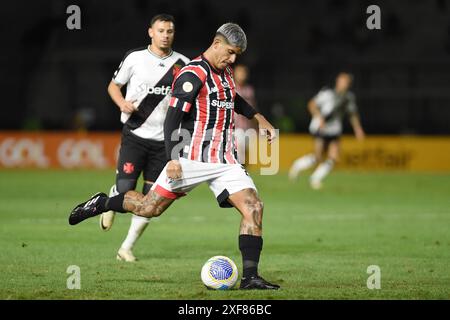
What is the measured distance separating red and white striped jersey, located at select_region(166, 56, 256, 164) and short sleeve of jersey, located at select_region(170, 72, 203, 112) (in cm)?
3

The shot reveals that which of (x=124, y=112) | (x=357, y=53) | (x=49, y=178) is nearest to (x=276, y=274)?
(x=124, y=112)

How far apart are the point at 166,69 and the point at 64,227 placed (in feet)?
13.2

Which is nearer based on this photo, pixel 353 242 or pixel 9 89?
pixel 353 242

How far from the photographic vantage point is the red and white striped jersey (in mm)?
8328

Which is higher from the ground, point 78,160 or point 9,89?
point 9,89

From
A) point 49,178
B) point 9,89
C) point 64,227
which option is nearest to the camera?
point 64,227

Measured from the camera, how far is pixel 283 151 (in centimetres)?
2783

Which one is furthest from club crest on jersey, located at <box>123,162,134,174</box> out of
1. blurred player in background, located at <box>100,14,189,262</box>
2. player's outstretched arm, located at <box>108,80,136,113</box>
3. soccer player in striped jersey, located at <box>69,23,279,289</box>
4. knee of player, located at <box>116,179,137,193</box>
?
soccer player in striped jersey, located at <box>69,23,279,289</box>

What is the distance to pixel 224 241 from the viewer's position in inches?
476

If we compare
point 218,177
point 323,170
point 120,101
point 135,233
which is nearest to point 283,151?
point 323,170

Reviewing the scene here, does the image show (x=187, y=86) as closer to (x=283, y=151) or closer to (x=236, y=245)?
(x=236, y=245)

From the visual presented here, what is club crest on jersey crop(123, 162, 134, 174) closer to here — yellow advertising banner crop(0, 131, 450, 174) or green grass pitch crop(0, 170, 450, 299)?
green grass pitch crop(0, 170, 450, 299)

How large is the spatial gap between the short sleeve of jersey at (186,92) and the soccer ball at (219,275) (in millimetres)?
1348

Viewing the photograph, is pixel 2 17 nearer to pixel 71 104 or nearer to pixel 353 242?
pixel 71 104
